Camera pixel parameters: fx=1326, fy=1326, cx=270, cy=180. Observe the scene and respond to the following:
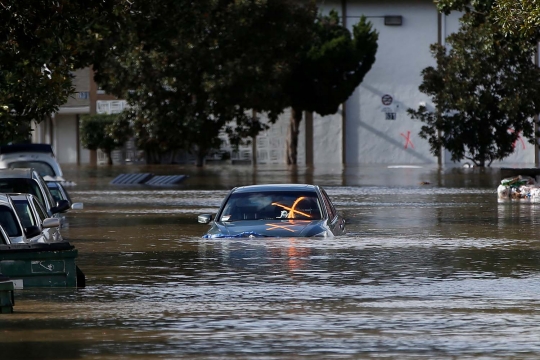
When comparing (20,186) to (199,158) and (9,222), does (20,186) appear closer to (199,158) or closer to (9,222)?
(9,222)

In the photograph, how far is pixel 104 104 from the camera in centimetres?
7100

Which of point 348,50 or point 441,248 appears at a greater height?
point 348,50

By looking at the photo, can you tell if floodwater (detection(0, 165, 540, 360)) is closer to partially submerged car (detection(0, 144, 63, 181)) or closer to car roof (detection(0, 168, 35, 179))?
car roof (detection(0, 168, 35, 179))

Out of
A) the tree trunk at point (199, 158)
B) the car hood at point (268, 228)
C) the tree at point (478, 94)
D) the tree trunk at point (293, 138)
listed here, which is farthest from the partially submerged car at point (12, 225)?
the tree trunk at point (293, 138)

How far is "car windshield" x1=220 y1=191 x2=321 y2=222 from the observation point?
18.6 meters

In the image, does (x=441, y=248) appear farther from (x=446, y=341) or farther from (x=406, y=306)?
(x=446, y=341)

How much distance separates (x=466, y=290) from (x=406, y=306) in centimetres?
146

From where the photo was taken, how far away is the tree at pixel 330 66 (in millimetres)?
59781

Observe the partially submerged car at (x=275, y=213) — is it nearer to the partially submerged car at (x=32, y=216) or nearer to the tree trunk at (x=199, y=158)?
the partially submerged car at (x=32, y=216)

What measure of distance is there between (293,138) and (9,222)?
53.5 m

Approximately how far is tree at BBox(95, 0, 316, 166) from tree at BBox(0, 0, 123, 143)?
22513 millimetres

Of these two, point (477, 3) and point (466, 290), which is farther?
point (477, 3)

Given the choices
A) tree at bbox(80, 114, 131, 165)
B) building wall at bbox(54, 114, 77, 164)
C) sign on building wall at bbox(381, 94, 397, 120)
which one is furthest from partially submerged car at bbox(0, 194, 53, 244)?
building wall at bbox(54, 114, 77, 164)

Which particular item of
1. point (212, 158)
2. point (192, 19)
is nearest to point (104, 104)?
point (212, 158)
